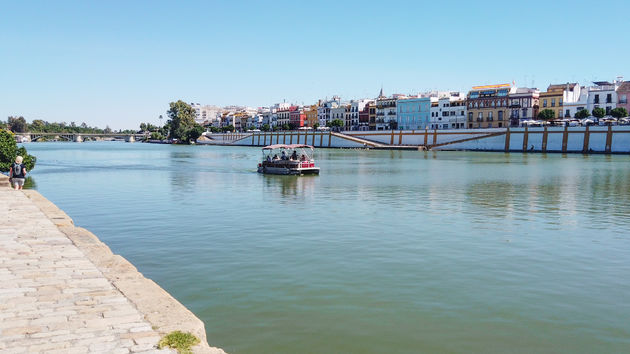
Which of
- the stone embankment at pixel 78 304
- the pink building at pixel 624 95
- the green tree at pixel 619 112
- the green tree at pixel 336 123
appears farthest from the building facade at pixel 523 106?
the stone embankment at pixel 78 304

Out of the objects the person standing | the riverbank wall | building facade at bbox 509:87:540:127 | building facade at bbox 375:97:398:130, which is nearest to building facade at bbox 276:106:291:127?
the riverbank wall

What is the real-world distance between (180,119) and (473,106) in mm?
93074

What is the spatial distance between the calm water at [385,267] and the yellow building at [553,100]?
8493 centimetres

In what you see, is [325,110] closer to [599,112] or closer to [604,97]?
[604,97]

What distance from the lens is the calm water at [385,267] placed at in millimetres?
8812

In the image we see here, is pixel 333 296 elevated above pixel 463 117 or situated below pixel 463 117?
below

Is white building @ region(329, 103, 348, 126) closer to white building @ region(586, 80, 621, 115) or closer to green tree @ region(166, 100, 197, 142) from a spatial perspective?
green tree @ region(166, 100, 197, 142)

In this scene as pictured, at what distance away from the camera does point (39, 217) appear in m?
15.3

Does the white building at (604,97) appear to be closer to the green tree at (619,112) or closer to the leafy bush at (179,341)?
the green tree at (619,112)

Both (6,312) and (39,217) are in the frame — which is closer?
(6,312)

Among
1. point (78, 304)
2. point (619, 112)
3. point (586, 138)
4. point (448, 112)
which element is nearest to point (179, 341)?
point (78, 304)

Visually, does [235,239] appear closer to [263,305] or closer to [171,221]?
[171,221]

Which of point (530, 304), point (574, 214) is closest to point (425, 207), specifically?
point (574, 214)

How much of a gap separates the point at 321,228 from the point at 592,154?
3142 inches
